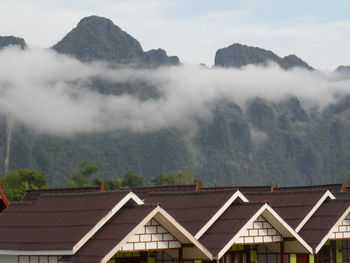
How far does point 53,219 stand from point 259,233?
7565 millimetres

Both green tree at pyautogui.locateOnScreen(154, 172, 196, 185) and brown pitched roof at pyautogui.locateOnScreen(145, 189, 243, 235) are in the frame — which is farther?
green tree at pyautogui.locateOnScreen(154, 172, 196, 185)

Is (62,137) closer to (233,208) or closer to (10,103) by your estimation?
(10,103)

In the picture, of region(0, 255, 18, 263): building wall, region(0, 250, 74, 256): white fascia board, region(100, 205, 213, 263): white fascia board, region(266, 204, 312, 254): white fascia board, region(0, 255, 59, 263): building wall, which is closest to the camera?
region(100, 205, 213, 263): white fascia board

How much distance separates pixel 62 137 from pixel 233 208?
16039cm

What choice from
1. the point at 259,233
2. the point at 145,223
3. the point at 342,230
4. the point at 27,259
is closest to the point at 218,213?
the point at 259,233

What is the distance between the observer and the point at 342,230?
35500 millimetres

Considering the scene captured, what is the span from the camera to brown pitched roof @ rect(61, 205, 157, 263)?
84.8ft

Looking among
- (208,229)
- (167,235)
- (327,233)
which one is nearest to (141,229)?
(167,235)

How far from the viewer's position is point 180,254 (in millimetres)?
28891

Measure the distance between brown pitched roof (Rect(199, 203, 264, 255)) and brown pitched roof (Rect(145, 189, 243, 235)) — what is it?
0.43 meters

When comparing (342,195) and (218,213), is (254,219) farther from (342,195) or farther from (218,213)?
(342,195)

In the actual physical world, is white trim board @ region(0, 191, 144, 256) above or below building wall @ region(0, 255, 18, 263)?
above

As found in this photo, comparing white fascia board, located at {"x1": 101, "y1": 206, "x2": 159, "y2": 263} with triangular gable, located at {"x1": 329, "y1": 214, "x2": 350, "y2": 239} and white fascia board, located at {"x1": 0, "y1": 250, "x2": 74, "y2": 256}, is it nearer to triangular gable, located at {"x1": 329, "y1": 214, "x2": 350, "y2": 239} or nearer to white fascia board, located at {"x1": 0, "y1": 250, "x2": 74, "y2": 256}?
white fascia board, located at {"x1": 0, "y1": 250, "x2": 74, "y2": 256}

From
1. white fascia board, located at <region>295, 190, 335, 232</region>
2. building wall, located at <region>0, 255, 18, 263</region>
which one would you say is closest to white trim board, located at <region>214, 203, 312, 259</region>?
white fascia board, located at <region>295, 190, 335, 232</region>
